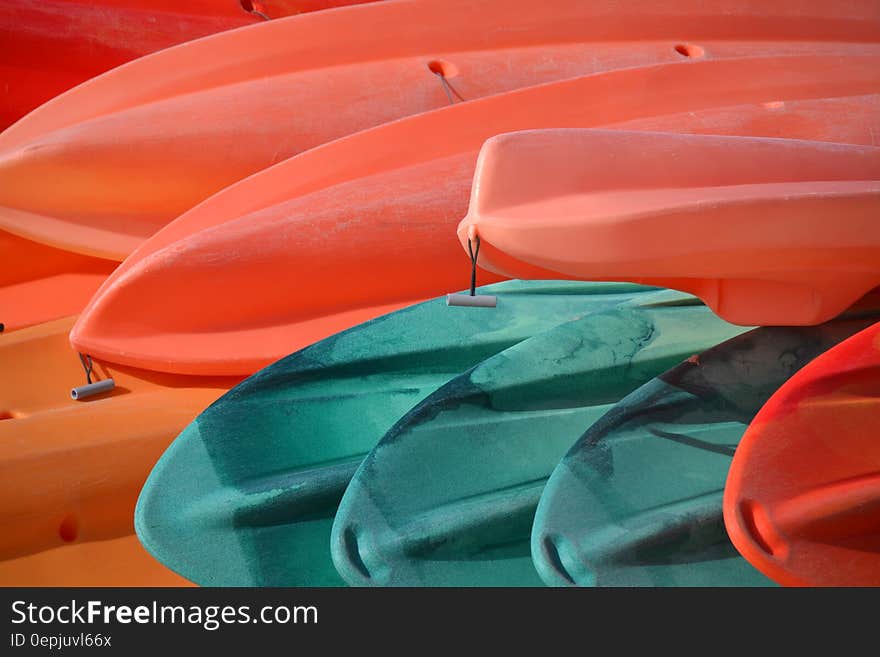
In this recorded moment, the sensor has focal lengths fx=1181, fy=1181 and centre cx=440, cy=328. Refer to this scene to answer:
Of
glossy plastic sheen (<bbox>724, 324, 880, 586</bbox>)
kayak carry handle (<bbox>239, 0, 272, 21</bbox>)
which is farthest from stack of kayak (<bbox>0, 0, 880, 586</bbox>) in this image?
kayak carry handle (<bbox>239, 0, 272, 21</bbox>)

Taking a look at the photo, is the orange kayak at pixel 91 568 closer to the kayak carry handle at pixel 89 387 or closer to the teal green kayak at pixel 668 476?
the kayak carry handle at pixel 89 387

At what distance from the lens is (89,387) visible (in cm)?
222

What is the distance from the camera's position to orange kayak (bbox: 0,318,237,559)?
205 cm

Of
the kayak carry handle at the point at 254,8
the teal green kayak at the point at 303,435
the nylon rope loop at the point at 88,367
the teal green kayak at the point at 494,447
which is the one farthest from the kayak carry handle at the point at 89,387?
the kayak carry handle at the point at 254,8

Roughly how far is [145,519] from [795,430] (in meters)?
1.04

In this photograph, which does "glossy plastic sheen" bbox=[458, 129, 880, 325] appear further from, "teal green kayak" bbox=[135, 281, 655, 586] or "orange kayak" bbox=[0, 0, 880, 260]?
"orange kayak" bbox=[0, 0, 880, 260]

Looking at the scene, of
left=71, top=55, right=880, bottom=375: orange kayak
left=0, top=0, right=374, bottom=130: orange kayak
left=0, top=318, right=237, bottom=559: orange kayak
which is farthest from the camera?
left=0, top=0, right=374, bottom=130: orange kayak

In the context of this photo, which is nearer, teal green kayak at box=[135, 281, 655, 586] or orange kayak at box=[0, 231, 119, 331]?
teal green kayak at box=[135, 281, 655, 586]

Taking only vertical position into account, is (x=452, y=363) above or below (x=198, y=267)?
below
